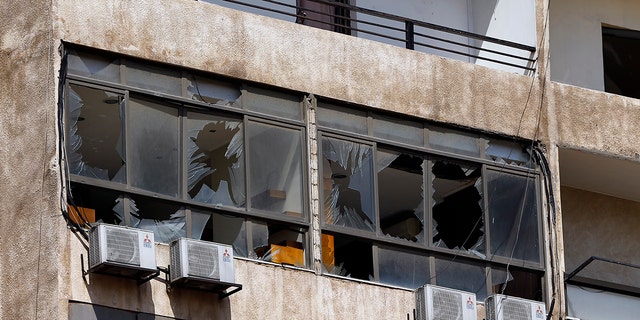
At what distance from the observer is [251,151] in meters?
21.8

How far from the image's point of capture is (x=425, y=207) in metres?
22.8

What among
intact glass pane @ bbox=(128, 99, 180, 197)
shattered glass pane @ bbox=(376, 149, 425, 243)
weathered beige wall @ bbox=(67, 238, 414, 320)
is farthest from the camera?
shattered glass pane @ bbox=(376, 149, 425, 243)

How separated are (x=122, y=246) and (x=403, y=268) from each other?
12.6ft

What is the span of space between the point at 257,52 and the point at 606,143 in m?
5.03

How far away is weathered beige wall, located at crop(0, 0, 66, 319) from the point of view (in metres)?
19.8

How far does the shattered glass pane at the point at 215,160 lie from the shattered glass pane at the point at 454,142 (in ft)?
8.72

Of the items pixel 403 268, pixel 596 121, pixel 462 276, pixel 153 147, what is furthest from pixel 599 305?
pixel 153 147

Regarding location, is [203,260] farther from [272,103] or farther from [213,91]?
[272,103]

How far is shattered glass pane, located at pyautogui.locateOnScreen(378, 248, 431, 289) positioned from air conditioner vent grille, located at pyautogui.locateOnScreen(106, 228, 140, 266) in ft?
11.1

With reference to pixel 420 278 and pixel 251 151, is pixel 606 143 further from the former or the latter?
pixel 251 151

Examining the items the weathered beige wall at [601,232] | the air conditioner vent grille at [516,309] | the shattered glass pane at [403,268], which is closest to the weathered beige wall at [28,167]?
the shattered glass pane at [403,268]

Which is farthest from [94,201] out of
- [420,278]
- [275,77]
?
[420,278]

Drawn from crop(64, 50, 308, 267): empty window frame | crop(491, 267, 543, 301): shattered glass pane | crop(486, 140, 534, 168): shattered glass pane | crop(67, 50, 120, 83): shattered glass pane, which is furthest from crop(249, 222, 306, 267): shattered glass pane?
crop(486, 140, 534, 168): shattered glass pane

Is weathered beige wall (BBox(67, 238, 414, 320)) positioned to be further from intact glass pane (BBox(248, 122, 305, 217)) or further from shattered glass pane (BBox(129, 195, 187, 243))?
intact glass pane (BBox(248, 122, 305, 217))
